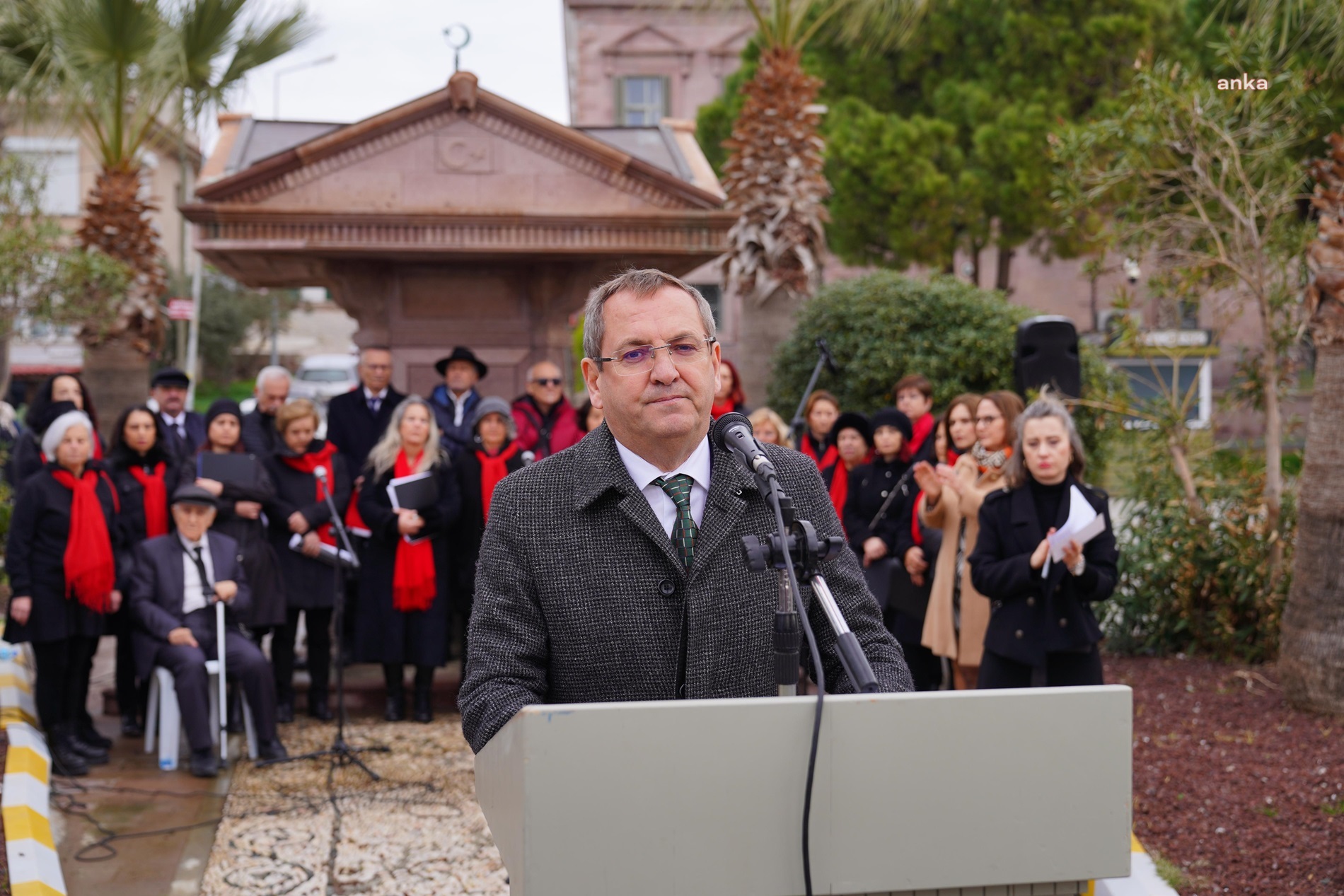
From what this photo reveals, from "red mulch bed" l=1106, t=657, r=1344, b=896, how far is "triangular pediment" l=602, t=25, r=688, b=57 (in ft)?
89.7

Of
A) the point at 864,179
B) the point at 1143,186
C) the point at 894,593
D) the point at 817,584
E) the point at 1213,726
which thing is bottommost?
the point at 1213,726

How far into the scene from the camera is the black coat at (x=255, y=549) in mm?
7062

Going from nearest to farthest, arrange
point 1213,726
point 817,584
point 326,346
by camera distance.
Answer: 1. point 817,584
2. point 1213,726
3. point 326,346

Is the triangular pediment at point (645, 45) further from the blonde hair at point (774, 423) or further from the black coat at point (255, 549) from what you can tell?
the black coat at point (255, 549)

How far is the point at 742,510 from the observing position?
259cm

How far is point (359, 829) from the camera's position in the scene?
223 inches

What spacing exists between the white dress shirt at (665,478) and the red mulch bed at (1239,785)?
302 cm

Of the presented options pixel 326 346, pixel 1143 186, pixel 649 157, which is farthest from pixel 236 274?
pixel 326 346

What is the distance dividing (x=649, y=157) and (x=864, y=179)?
14465mm

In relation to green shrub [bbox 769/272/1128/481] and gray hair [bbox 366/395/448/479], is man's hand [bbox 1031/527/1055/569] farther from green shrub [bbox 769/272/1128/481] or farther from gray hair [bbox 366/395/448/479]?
green shrub [bbox 769/272/1128/481]

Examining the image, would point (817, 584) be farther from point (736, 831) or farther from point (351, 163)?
point (351, 163)

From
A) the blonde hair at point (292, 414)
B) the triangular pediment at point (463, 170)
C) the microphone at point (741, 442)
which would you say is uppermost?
the triangular pediment at point (463, 170)

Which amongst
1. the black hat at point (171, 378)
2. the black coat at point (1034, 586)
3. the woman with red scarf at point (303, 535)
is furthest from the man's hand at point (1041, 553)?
the black hat at point (171, 378)

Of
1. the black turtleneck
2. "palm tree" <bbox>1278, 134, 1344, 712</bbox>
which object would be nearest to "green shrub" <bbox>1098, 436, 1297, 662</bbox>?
"palm tree" <bbox>1278, 134, 1344, 712</bbox>
